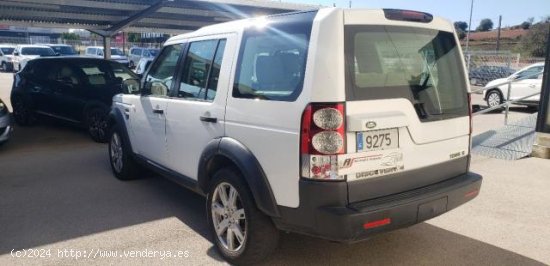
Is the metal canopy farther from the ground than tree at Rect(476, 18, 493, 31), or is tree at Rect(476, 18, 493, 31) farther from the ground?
tree at Rect(476, 18, 493, 31)

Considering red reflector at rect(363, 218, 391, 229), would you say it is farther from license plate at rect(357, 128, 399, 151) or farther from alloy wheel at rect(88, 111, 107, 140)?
alloy wheel at rect(88, 111, 107, 140)

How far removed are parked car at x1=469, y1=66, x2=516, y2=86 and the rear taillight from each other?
23.5 meters

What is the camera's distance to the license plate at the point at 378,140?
2.78 metres

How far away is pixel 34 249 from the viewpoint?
12.3 feet

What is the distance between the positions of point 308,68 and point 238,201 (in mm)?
1182

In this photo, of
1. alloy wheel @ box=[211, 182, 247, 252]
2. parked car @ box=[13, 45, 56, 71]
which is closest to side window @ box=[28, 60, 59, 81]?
alloy wheel @ box=[211, 182, 247, 252]

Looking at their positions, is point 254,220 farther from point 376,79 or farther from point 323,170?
point 376,79

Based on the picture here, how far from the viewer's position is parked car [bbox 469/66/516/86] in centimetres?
2350

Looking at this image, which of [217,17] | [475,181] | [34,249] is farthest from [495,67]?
[34,249]

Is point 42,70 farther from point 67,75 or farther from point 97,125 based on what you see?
point 97,125

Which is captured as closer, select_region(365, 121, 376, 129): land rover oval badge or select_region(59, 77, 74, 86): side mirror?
select_region(365, 121, 376, 129): land rover oval badge

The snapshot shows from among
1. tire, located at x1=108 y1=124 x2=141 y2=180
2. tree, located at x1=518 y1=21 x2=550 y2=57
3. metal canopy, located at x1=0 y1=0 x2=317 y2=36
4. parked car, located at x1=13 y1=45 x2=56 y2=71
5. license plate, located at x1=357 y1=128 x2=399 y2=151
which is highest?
tree, located at x1=518 y1=21 x2=550 y2=57

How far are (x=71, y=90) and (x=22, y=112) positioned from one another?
2101mm

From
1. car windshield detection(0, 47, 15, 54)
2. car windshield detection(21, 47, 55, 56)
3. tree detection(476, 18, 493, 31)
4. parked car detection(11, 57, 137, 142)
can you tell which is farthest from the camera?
tree detection(476, 18, 493, 31)
